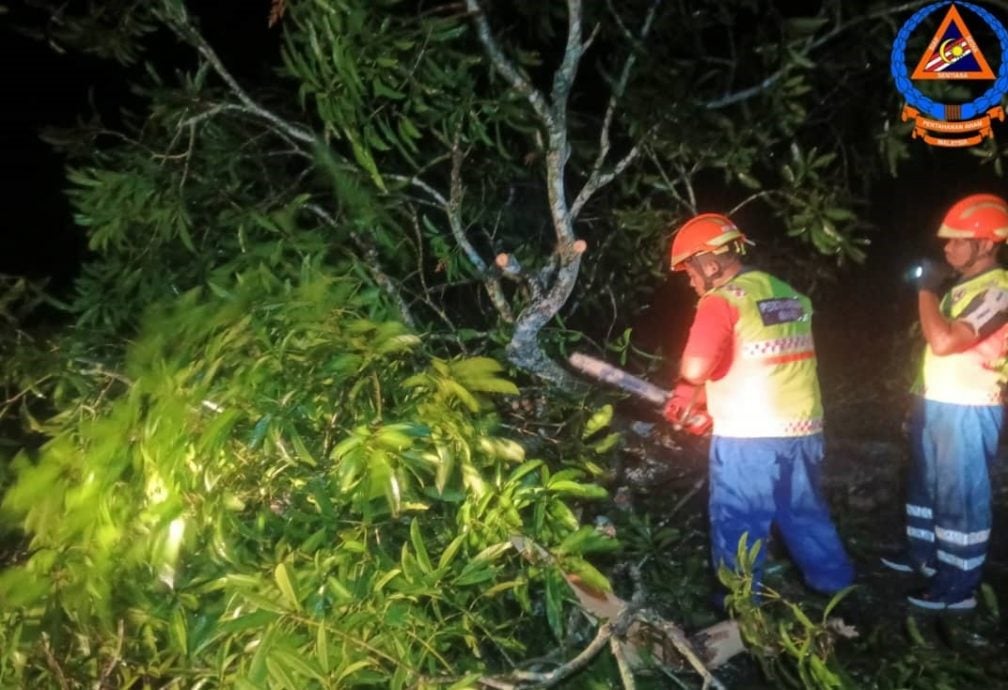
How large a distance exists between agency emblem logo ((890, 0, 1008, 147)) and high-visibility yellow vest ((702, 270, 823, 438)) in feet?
3.35

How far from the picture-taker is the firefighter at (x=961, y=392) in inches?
140

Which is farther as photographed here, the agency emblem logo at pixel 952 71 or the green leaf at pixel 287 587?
the agency emblem logo at pixel 952 71

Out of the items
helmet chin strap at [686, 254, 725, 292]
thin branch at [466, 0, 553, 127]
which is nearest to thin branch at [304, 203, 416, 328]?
thin branch at [466, 0, 553, 127]

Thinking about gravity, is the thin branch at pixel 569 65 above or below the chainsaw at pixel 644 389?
above

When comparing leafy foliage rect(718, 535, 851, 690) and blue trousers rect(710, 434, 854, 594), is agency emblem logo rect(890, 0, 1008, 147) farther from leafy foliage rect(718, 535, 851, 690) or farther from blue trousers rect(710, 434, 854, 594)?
leafy foliage rect(718, 535, 851, 690)

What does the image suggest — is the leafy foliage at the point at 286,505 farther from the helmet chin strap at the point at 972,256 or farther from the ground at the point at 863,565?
the helmet chin strap at the point at 972,256

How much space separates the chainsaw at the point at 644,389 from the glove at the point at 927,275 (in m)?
1.01

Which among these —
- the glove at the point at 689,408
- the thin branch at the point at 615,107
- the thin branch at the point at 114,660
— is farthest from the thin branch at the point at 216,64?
the thin branch at the point at 114,660

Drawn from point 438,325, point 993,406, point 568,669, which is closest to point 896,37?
point 993,406

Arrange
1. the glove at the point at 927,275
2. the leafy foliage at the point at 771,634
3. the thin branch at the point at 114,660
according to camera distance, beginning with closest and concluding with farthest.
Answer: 1. the leafy foliage at the point at 771,634
2. the thin branch at the point at 114,660
3. the glove at the point at 927,275

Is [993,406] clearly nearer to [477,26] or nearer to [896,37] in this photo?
[896,37]

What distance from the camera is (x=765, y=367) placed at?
3.58m

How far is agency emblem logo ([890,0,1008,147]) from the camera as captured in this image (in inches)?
147

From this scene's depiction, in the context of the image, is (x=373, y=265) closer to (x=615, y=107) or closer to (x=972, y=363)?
(x=615, y=107)
